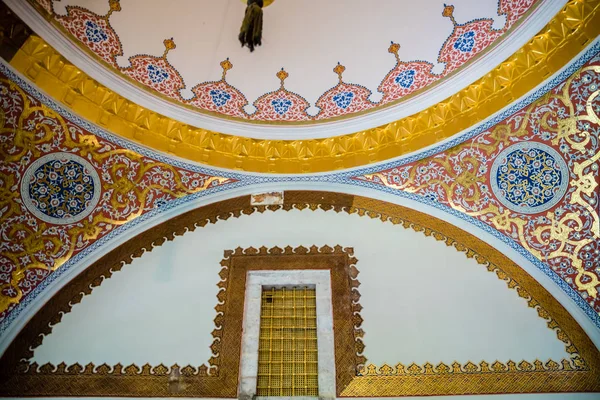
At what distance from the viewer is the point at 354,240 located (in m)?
4.50

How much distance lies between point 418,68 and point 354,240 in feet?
5.95

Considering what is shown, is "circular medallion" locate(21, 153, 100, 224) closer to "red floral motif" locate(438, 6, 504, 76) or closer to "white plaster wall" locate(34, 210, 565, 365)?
"white plaster wall" locate(34, 210, 565, 365)

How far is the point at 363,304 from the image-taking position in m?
4.02

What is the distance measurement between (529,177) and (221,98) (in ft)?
10.3

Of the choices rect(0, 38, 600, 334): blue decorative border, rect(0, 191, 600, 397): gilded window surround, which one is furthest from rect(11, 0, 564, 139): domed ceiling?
rect(0, 191, 600, 397): gilded window surround

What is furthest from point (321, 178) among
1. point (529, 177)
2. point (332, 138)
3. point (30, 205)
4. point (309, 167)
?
point (30, 205)

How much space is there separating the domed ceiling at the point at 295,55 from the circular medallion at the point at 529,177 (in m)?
0.84

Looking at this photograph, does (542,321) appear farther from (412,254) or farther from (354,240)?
(354,240)

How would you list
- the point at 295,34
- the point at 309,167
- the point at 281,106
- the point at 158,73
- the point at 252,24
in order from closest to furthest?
1. the point at 252,24
2. the point at 295,34
3. the point at 158,73
4. the point at 281,106
5. the point at 309,167

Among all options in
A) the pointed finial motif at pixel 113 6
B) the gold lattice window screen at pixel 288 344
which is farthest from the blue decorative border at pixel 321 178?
the gold lattice window screen at pixel 288 344

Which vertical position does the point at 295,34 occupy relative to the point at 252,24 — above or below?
above

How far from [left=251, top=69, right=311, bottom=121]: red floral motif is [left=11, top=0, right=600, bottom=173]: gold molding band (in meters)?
0.26

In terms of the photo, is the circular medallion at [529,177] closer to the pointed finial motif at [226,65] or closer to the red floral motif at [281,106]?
the red floral motif at [281,106]

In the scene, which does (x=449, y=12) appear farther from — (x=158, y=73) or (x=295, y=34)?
(x=158, y=73)
